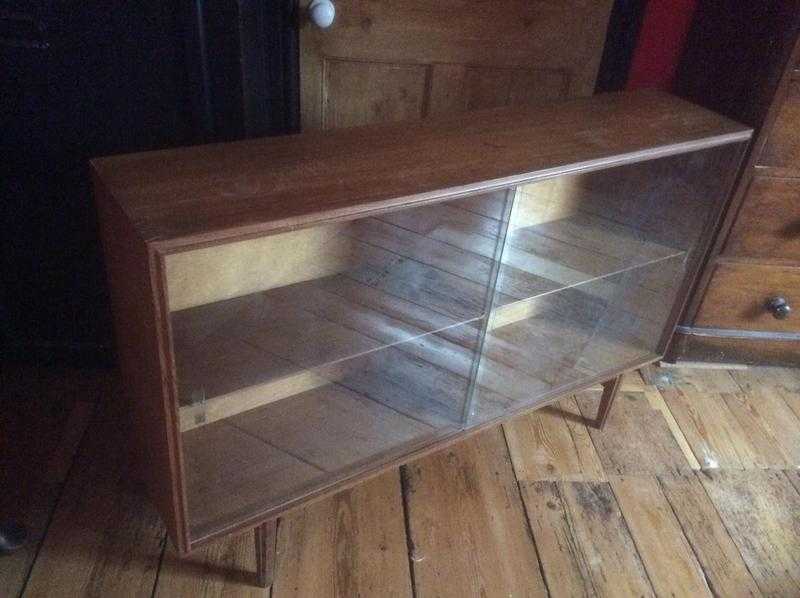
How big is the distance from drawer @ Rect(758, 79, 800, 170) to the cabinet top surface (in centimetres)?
19

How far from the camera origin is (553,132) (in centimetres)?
106

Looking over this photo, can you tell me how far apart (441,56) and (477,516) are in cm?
88

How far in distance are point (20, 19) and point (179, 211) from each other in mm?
569

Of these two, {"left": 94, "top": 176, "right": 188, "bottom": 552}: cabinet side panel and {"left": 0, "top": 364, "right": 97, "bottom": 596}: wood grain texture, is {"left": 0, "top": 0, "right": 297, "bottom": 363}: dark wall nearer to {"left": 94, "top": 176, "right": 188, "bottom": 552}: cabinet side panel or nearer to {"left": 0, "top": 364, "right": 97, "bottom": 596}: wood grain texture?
{"left": 0, "top": 364, "right": 97, "bottom": 596}: wood grain texture

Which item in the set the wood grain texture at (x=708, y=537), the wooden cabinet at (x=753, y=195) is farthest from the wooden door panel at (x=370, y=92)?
the wood grain texture at (x=708, y=537)

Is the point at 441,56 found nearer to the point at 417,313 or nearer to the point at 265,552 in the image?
the point at 417,313

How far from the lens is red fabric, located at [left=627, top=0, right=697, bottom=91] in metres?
1.45

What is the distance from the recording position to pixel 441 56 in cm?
140

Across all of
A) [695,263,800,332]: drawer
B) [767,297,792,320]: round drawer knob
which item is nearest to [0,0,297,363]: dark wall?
[695,263,800,332]: drawer

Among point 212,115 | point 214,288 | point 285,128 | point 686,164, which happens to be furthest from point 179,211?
point 686,164

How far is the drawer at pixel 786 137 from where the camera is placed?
4.18 ft

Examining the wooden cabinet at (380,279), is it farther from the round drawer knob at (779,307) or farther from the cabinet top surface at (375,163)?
the round drawer knob at (779,307)

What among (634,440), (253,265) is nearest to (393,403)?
(253,265)

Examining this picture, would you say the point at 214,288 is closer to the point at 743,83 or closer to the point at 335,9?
the point at 335,9
